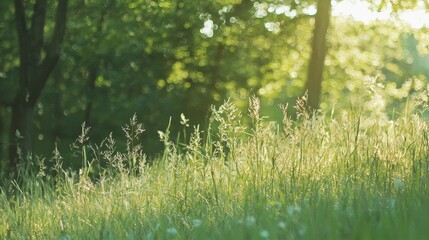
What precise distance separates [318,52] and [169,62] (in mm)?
12741

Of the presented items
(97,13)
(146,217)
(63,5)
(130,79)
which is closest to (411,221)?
(146,217)

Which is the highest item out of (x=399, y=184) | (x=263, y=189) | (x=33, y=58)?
(x=399, y=184)

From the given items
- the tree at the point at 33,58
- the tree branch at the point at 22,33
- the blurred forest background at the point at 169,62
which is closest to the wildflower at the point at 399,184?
the tree at the point at 33,58

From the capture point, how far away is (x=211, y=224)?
5.87 meters

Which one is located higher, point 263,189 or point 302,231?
point 302,231

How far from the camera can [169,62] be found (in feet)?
85.9

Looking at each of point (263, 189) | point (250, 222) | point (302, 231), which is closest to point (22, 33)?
point (263, 189)

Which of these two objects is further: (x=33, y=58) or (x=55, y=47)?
(x=33, y=58)

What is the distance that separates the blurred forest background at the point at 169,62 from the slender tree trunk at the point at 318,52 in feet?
27.1

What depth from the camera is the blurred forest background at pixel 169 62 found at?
23312mm

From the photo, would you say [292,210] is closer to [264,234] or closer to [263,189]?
[264,234]

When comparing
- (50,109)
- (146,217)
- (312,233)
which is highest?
(312,233)

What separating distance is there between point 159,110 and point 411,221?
21.5m

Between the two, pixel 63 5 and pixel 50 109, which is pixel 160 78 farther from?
pixel 63 5
